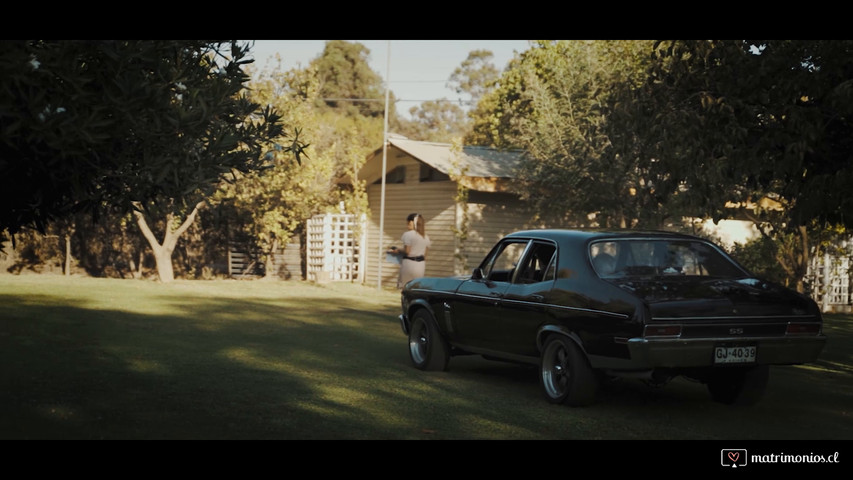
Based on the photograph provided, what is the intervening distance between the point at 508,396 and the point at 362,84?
6886 centimetres

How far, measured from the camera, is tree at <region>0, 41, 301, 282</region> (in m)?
7.50

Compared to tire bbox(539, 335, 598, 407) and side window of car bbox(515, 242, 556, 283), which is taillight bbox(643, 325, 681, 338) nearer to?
tire bbox(539, 335, 598, 407)

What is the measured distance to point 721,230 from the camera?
31.7m

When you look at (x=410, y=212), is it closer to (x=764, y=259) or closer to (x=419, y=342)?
(x=764, y=259)

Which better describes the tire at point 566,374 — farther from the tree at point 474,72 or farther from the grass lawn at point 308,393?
the tree at point 474,72

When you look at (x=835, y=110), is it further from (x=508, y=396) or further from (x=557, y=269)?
(x=508, y=396)

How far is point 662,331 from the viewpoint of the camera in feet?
28.3

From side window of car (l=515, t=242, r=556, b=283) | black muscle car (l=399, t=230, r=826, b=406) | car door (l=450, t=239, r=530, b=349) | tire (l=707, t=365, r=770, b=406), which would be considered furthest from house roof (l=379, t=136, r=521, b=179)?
tire (l=707, t=365, r=770, b=406)

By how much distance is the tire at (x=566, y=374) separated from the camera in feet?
30.5

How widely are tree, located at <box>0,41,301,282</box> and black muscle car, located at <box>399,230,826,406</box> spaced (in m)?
2.68

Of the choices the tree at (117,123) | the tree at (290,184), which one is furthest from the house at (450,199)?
the tree at (117,123)

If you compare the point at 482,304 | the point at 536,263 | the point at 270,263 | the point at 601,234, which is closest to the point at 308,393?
A: the point at 482,304

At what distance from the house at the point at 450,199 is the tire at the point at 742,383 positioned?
17.7 metres
